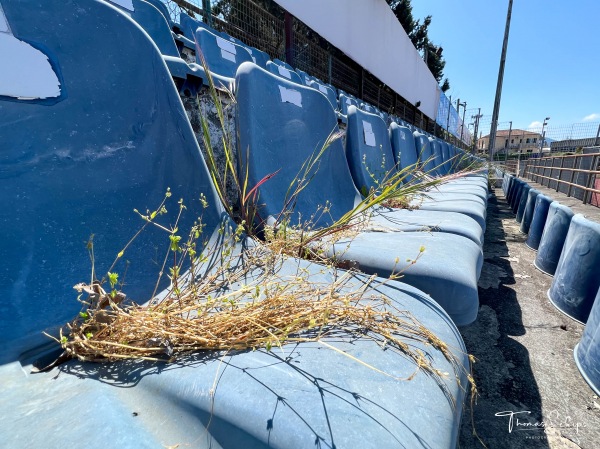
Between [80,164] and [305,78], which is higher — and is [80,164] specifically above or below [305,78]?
below

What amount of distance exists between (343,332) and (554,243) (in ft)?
7.03

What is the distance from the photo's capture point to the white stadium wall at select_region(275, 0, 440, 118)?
550cm

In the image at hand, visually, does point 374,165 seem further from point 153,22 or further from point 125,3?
point 125,3

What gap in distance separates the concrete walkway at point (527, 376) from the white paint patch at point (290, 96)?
106 centimetres

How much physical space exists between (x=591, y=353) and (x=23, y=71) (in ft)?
5.19

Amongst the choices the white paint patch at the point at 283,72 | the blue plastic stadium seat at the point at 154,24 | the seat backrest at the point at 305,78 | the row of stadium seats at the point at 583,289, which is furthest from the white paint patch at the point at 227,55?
the row of stadium seats at the point at 583,289

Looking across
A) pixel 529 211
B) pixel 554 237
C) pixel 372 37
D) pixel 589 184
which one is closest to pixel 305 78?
pixel 529 211

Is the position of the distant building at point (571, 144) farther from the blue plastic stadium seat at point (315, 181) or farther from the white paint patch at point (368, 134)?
the blue plastic stadium seat at point (315, 181)

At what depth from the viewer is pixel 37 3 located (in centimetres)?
47

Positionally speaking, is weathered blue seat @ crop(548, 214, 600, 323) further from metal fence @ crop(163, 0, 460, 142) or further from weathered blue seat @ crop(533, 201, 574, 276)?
metal fence @ crop(163, 0, 460, 142)

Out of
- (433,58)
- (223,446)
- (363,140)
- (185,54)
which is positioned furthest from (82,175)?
(433,58)

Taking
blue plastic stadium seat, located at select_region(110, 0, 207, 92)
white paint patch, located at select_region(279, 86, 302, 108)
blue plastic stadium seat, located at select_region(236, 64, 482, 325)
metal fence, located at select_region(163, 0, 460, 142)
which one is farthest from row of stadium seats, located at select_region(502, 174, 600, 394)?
metal fence, located at select_region(163, 0, 460, 142)

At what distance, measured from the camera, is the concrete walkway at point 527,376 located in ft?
2.61

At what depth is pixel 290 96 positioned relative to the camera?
1.18 meters
